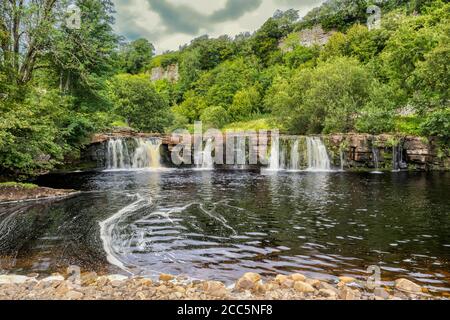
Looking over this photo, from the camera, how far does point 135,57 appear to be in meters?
114

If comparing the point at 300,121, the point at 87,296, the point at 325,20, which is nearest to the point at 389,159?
the point at 300,121

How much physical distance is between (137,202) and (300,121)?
2980 centimetres

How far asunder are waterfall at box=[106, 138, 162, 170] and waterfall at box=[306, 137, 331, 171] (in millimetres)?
16230

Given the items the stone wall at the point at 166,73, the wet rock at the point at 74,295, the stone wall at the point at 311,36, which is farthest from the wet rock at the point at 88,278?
the stone wall at the point at 166,73

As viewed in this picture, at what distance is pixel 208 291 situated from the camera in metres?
5.35

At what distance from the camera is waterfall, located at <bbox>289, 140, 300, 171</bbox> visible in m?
31.8

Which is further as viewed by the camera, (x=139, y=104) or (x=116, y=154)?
(x=139, y=104)

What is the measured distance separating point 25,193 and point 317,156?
82.8 ft

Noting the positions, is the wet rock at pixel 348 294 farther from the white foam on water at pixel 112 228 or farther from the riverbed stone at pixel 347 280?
the white foam on water at pixel 112 228

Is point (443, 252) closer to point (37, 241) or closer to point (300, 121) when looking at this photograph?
point (37, 241)

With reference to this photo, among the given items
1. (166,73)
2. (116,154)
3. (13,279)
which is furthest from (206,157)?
(166,73)

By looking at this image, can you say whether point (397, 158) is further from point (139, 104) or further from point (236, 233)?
point (139, 104)

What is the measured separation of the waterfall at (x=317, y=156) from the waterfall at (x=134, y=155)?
16230 mm

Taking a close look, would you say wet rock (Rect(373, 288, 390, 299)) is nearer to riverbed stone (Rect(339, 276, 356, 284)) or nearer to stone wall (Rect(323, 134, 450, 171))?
riverbed stone (Rect(339, 276, 356, 284))
